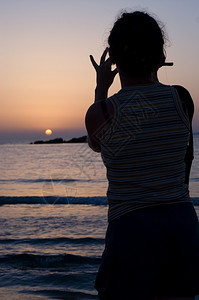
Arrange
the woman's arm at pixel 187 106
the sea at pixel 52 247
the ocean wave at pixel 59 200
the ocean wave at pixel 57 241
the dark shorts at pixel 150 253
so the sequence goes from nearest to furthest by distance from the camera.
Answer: the dark shorts at pixel 150 253 → the woman's arm at pixel 187 106 → the sea at pixel 52 247 → the ocean wave at pixel 57 241 → the ocean wave at pixel 59 200

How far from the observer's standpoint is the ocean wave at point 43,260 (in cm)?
633

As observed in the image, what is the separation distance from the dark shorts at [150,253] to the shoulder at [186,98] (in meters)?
0.38

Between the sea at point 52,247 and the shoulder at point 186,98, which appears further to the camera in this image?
the sea at point 52,247

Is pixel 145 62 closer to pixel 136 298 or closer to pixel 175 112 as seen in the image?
pixel 175 112

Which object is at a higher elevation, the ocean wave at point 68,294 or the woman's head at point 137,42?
the woman's head at point 137,42

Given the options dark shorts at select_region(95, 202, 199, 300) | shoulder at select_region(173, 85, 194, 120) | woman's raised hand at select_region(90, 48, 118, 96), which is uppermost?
woman's raised hand at select_region(90, 48, 118, 96)

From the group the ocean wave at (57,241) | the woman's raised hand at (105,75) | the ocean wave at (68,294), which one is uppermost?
the woman's raised hand at (105,75)

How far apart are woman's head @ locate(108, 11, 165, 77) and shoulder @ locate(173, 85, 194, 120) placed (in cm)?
15

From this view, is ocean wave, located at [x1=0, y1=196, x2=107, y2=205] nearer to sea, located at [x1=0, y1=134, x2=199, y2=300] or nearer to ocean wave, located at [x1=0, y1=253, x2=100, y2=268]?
sea, located at [x1=0, y1=134, x2=199, y2=300]

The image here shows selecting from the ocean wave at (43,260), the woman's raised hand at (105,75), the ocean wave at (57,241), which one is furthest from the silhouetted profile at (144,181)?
the ocean wave at (57,241)

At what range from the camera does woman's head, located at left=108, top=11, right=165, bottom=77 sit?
1.57 meters

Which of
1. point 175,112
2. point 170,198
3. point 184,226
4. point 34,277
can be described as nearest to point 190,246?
point 184,226

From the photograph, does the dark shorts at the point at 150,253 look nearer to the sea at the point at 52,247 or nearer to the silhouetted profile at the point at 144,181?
the silhouetted profile at the point at 144,181

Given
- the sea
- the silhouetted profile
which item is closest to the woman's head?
the silhouetted profile
